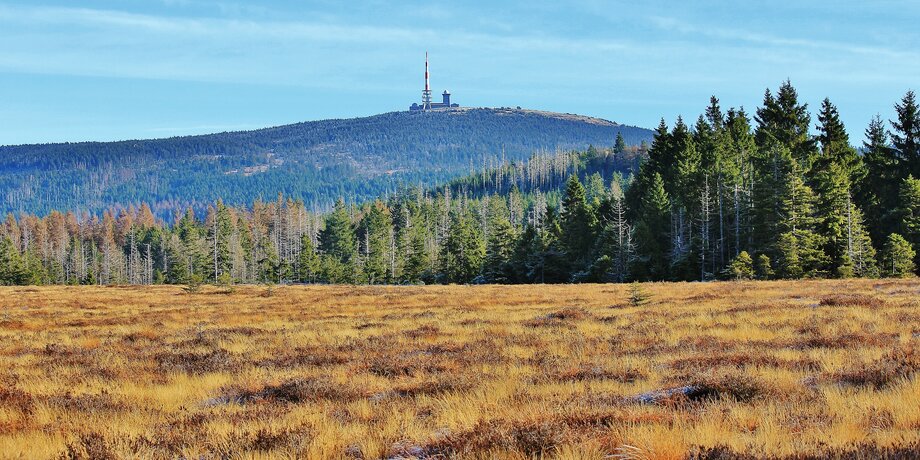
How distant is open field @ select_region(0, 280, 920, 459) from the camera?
7496mm

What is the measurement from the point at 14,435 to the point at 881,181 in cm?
7230

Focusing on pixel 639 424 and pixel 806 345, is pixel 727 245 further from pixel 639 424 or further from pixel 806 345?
pixel 639 424

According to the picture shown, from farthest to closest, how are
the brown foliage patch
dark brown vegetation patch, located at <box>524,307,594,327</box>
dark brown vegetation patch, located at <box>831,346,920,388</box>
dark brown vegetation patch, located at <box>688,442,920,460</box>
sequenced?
the brown foliage patch, dark brown vegetation patch, located at <box>524,307,594,327</box>, dark brown vegetation patch, located at <box>831,346,920,388</box>, dark brown vegetation patch, located at <box>688,442,920,460</box>

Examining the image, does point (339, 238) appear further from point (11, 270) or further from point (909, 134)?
point (909, 134)

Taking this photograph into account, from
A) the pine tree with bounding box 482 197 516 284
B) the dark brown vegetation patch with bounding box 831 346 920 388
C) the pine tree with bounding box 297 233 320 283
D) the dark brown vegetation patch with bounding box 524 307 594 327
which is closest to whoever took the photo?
the dark brown vegetation patch with bounding box 831 346 920 388

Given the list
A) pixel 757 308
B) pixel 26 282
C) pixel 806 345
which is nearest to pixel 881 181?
pixel 757 308

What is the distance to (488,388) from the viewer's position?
1145 centimetres

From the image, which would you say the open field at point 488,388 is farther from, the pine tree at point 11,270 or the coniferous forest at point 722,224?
the pine tree at point 11,270

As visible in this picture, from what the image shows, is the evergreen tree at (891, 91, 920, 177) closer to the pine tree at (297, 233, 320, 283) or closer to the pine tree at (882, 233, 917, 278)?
the pine tree at (882, 233, 917, 278)

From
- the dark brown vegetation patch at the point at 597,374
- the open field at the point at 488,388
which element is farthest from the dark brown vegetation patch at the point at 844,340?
the dark brown vegetation patch at the point at 597,374

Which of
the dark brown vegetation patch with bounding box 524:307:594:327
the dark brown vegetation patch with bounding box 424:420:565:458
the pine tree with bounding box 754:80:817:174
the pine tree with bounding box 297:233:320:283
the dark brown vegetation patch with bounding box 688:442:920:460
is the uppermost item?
the pine tree with bounding box 754:80:817:174

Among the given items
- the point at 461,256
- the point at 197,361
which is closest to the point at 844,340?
the point at 197,361

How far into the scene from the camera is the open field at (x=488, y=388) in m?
7.50

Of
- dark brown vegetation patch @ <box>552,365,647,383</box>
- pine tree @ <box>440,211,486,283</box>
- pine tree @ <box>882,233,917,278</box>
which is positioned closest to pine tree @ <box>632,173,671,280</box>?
pine tree @ <box>882,233,917,278</box>
